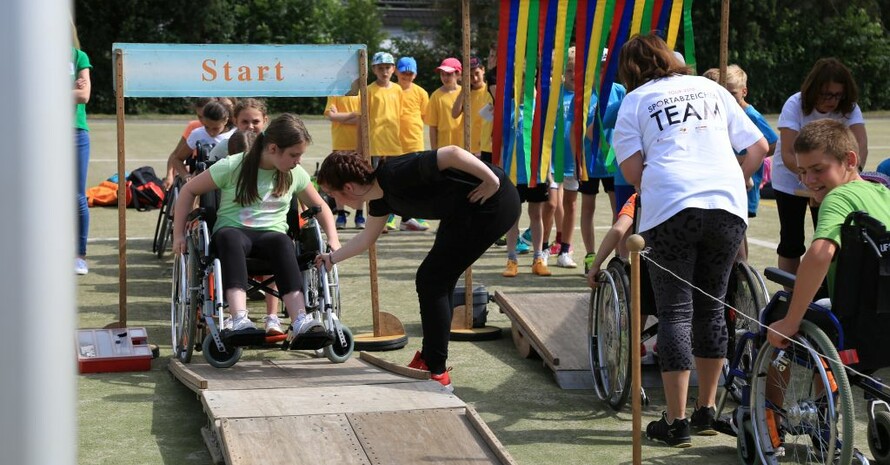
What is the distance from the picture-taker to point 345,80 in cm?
652

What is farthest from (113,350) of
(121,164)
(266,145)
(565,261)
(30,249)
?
(30,249)

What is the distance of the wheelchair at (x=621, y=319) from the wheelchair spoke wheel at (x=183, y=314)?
196 centimetres

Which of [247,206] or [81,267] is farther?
[81,267]

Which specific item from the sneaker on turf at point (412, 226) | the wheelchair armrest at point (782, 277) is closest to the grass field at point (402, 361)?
the wheelchair armrest at point (782, 277)

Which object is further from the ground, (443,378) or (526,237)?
(526,237)

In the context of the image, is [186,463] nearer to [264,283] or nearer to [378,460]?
[378,460]

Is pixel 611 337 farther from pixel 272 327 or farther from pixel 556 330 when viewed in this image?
pixel 272 327

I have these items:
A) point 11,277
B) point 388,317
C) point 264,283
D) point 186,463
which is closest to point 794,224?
point 388,317

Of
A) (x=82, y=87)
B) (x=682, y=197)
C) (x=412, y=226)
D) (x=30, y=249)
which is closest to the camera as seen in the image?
(x=30, y=249)

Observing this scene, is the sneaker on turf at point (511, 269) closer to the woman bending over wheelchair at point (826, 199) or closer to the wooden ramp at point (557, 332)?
the wooden ramp at point (557, 332)

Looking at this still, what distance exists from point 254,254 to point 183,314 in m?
0.47

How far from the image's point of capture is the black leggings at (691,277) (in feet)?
14.9

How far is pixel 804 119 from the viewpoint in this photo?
6.32 metres

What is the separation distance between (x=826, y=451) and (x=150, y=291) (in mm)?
5331
